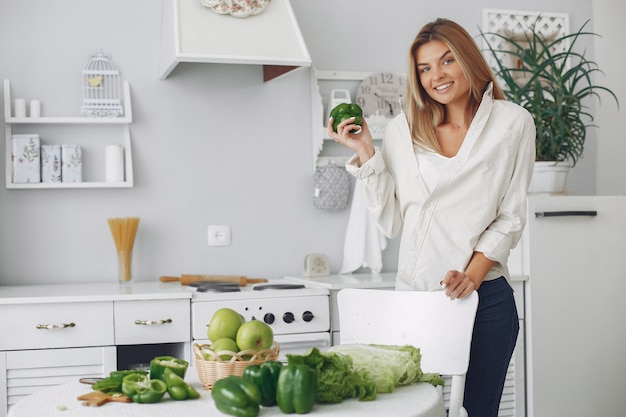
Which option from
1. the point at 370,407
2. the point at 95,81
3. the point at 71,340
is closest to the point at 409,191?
the point at 370,407

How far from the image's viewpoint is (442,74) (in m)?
2.15

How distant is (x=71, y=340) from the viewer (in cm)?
280

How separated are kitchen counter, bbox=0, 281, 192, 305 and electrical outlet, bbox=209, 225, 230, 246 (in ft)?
1.05

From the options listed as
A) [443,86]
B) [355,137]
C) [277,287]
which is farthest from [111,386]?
[277,287]

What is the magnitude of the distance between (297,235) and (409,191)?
152 centimetres

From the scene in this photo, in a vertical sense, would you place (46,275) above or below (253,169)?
below

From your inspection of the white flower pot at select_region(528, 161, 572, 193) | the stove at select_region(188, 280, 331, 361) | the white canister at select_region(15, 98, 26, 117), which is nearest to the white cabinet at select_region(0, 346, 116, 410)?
the stove at select_region(188, 280, 331, 361)

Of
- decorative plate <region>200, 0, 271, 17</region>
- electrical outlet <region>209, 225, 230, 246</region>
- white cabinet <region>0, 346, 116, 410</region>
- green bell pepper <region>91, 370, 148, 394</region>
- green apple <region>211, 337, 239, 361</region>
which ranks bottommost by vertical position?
white cabinet <region>0, 346, 116, 410</region>

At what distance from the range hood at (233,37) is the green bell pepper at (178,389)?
5.74ft

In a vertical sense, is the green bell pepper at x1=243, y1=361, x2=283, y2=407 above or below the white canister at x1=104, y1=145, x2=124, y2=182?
below

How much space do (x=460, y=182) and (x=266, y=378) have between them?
3.01 feet

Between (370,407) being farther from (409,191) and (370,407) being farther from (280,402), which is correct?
(409,191)

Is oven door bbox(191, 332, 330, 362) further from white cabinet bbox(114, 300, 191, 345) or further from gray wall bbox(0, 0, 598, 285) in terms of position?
gray wall bbox(0, 0, 598, 285)

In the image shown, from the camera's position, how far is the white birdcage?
131 inches
